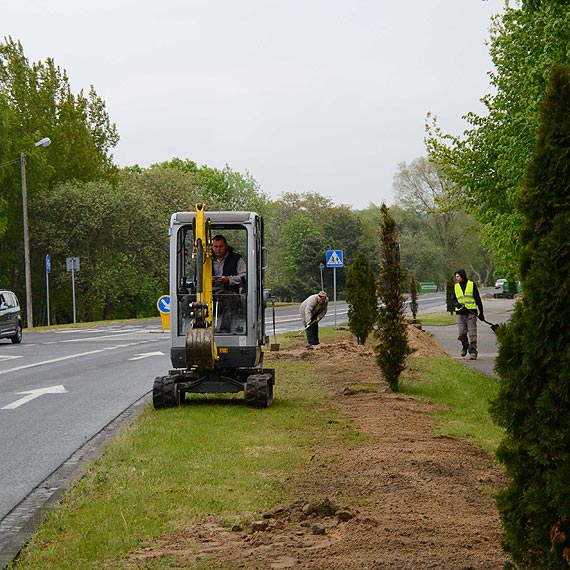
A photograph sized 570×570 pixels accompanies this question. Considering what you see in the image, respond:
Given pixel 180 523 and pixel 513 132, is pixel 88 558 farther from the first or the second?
pixel 513 132

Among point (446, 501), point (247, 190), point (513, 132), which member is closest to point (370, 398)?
point (446, 501)

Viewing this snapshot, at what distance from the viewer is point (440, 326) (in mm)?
43375

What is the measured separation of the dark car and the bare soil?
25.8m

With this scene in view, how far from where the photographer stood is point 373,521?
6.38 metres

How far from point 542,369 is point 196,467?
4.80m

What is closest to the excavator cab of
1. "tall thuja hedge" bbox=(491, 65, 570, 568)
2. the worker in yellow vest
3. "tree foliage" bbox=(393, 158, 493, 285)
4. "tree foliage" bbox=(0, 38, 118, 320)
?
the worker in yellow vest

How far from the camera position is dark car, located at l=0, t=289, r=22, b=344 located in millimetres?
34125

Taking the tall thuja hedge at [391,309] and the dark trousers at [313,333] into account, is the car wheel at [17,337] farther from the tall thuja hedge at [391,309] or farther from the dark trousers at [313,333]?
the tall thuja hedge at [391,309]

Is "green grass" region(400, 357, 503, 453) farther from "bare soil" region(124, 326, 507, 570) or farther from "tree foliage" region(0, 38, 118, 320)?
"tree foliage" region(0, 38, 118, 320)

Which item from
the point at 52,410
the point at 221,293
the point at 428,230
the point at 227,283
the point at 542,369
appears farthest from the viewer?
the point at 428,230

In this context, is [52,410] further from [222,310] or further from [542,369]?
[542,369]

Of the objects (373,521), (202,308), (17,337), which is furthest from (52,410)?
(17,337)

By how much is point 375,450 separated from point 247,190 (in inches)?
3999

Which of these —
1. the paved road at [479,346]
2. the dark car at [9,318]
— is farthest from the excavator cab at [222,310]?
the dark car at [9,318]
